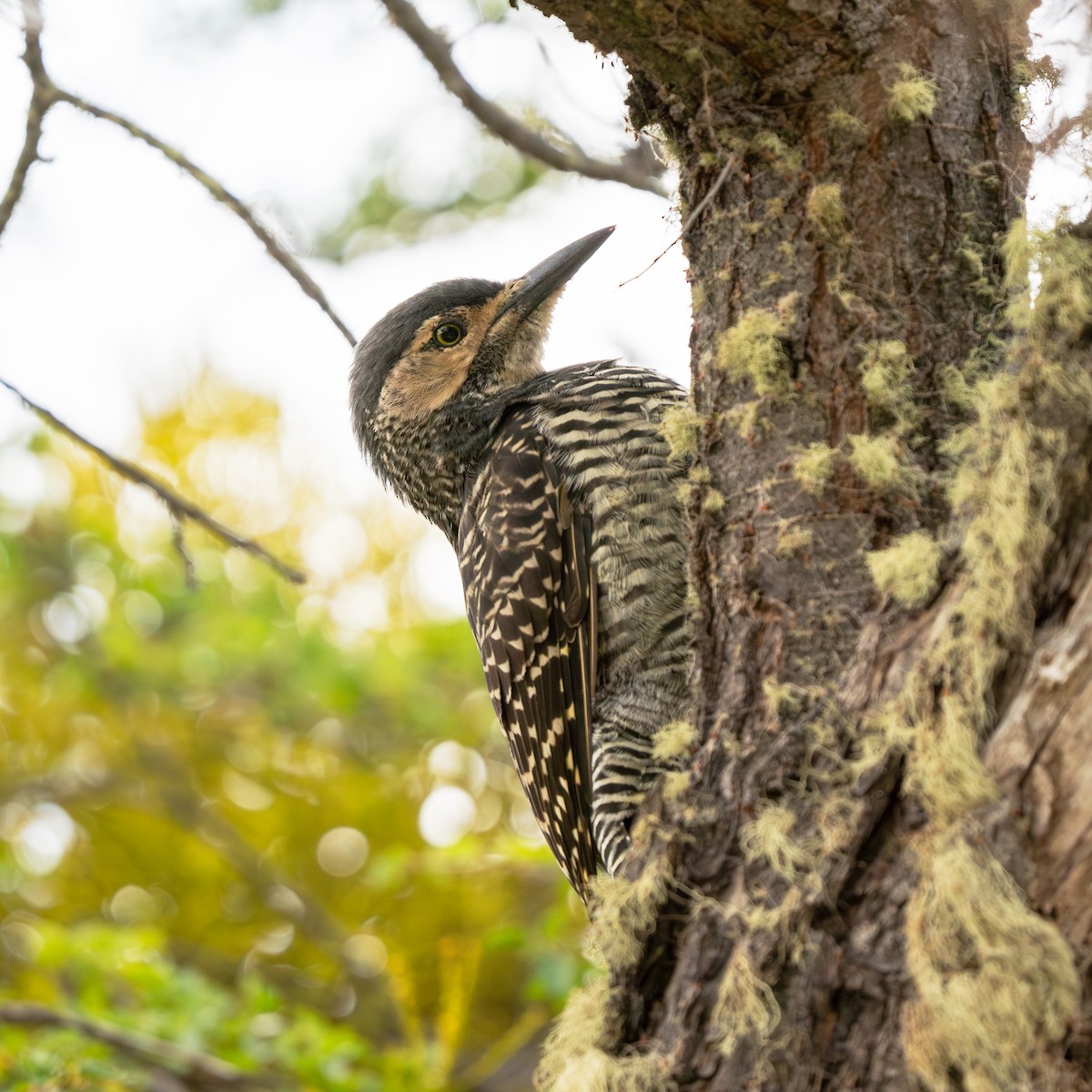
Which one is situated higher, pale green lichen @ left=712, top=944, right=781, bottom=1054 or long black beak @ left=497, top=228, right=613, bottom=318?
long black beak @ left=497, top=228, right=613, bottom=318

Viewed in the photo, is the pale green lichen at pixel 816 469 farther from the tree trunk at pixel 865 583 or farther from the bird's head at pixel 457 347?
the bird's head at pixel 457 347

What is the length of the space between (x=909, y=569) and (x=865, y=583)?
95 mm

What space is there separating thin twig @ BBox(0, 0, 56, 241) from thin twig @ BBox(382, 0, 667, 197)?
82 centimetres

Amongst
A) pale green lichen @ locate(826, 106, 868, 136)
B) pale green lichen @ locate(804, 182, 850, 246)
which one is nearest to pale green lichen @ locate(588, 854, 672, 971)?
pale green lichen @ locate(804, 182, 850, 246)

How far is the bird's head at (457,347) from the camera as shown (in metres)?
3.89

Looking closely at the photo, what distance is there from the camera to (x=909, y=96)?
187cm

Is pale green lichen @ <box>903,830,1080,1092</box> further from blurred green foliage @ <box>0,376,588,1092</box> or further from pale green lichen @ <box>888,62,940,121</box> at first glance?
blurred green foliage @ <box>0,376,588,1092</box>

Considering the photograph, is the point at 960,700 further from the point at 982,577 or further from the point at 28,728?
the point at 28,728

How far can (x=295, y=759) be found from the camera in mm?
6473

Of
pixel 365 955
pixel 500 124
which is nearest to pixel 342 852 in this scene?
pixel 365 955

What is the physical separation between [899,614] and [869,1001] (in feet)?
1.63

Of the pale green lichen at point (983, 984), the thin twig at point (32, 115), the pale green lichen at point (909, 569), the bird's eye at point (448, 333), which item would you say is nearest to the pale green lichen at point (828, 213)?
the pale green lichen at point (909, 569)

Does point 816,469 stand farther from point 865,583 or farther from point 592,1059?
point 592,1059

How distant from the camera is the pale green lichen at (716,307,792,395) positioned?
1894mm
